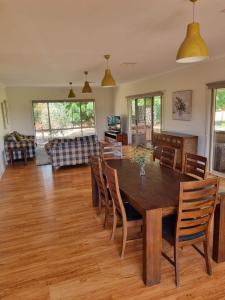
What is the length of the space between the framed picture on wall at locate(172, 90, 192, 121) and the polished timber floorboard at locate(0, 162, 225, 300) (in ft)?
12.1

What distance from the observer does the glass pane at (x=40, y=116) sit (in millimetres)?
9781

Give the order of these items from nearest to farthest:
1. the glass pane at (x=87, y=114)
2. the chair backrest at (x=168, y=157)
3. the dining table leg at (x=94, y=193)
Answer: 1. the chair backrest at (x=168, y=157)
2. the dining table leg at (x=94, y=193)
3. the glass pane at (x=87, y=114)

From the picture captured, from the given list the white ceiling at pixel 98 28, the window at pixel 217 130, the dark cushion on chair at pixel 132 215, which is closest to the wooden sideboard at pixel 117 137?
the window at pixel 217 130

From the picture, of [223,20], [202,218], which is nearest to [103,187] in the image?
[202,218]

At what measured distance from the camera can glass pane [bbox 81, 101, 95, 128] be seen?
1049cm

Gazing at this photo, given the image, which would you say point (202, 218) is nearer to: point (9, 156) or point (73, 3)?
point (73, 3)

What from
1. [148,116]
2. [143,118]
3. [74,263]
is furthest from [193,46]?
[143,118]

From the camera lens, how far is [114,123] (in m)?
10.2

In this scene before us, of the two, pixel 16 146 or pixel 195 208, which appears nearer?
pixel 195 208

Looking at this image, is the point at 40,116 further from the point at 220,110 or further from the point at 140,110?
the point at 220,110

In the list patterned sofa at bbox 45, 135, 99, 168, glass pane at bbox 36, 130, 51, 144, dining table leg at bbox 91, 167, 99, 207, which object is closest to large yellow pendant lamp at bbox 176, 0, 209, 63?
dining table leg at bbox 91, 167, 99, 207

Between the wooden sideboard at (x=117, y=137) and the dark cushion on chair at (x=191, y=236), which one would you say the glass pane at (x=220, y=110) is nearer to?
the dark cushion on chair at (x=191, y=236)

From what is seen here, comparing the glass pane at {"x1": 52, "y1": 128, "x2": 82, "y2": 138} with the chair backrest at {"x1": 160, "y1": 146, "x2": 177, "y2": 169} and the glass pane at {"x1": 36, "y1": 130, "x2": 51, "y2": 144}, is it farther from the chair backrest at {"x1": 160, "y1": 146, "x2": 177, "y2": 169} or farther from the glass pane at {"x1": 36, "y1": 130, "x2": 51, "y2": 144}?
the chair backrest at {"x1": 160, "y1": 146, "x2": 177, "y2": 169}

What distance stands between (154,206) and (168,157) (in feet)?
5.03
